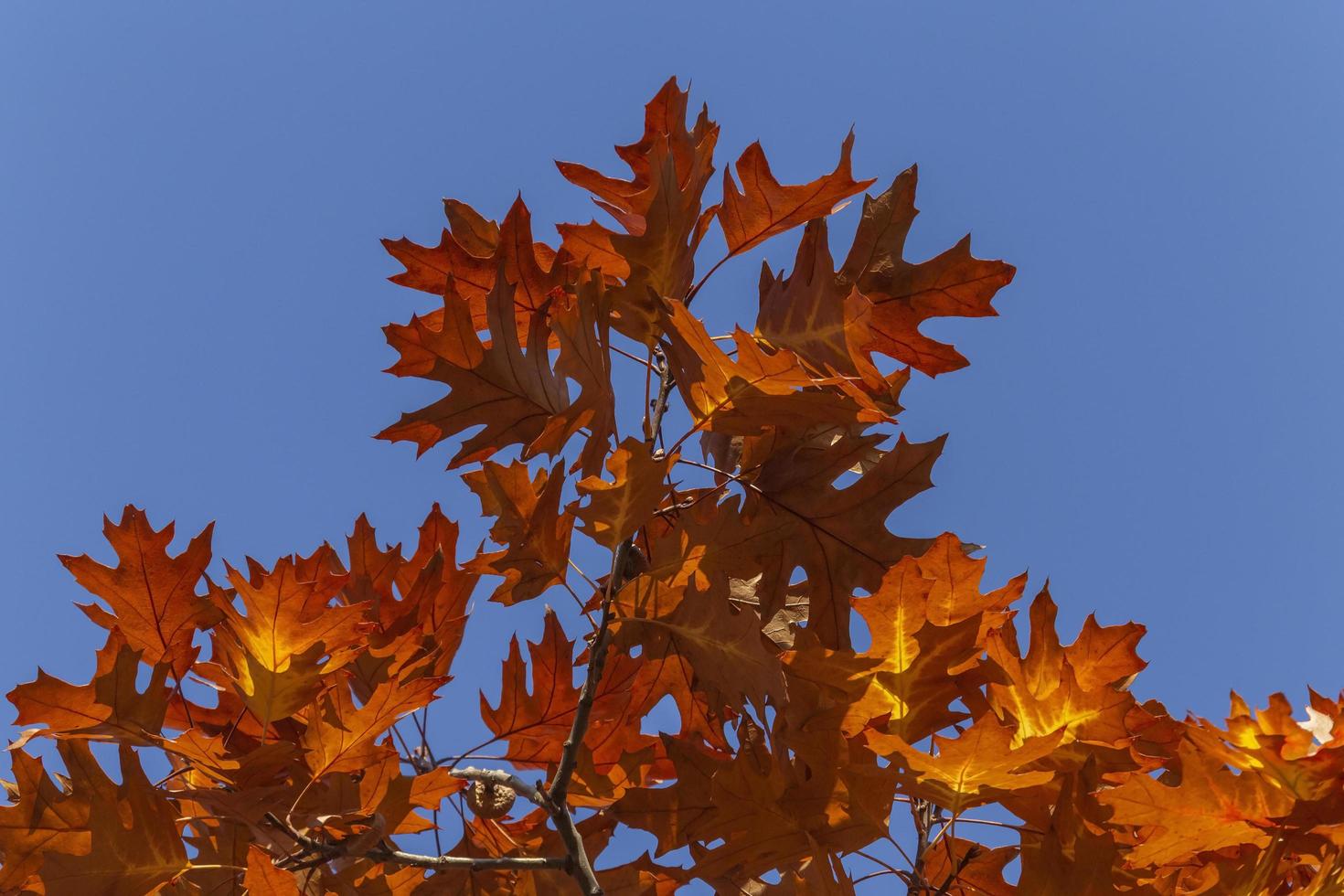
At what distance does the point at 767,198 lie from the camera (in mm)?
1628

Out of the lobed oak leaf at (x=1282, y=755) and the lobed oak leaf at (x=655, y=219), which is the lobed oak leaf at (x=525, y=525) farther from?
the lobed oak leaf at (x=1282, y=755)

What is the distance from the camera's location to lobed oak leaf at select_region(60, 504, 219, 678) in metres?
1.60

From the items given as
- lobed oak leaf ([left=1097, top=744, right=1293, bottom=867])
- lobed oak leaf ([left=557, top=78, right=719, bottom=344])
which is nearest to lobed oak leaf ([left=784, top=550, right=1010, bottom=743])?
lobed oak leaf ([left=1097, top=744, right=1293, bottom=867])

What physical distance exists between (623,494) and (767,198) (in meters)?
0.54

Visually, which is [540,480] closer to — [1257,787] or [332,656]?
[332,656]

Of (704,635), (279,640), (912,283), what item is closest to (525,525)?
(704,635)

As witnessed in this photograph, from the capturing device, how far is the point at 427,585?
5.75ft

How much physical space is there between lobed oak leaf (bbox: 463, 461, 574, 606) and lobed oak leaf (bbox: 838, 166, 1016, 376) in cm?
58

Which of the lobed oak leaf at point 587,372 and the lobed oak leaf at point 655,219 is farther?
the lobed oak leaf at point 655,219

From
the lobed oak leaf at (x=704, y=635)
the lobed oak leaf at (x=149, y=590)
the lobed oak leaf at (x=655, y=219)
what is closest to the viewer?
the lobed oak leaf at (x=704, y=635)

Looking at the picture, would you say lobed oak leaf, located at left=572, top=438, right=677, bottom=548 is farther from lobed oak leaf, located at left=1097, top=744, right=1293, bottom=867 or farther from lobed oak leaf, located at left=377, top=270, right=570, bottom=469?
lobed oak leaf, located at left=1097, top=744, right=1293, bottom=867

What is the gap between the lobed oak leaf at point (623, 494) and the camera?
1329 millimetres

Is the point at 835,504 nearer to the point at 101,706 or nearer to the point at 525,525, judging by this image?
the point at 525,525

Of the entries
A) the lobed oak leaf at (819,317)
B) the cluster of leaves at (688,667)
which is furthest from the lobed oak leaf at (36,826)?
the lobed oak leaf at (819,317)
